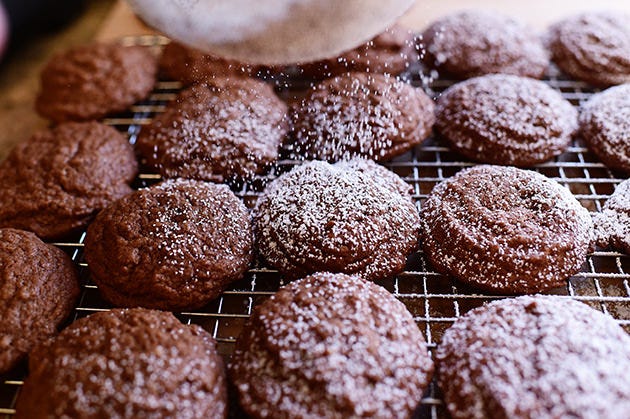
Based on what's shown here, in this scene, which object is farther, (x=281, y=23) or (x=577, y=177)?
(x=577, y=177)

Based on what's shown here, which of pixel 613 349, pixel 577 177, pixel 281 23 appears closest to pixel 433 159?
pixel 577 177

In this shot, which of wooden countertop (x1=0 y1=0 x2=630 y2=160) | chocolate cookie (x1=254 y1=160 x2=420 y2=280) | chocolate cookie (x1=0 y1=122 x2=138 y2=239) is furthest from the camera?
wooden countertop (x1=0 y1=0 x2=630 y2=160)

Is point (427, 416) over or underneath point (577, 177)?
underneath

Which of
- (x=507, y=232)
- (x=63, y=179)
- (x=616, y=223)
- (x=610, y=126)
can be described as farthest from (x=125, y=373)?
(x=610, y=126)

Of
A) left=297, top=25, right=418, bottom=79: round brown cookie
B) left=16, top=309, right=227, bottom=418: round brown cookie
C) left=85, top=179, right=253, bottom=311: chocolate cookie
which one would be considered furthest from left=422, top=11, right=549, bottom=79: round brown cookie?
left=16, top=309, right=227, bottom=418: round brown cookie

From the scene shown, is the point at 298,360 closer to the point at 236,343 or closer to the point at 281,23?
the point at 236,343

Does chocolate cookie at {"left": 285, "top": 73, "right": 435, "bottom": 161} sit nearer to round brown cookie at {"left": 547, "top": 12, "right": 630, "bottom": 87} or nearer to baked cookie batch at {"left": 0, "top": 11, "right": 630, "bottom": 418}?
baked cookie batch at {"left": 0, "top": 11, "right": 630, "bottom": 418}
